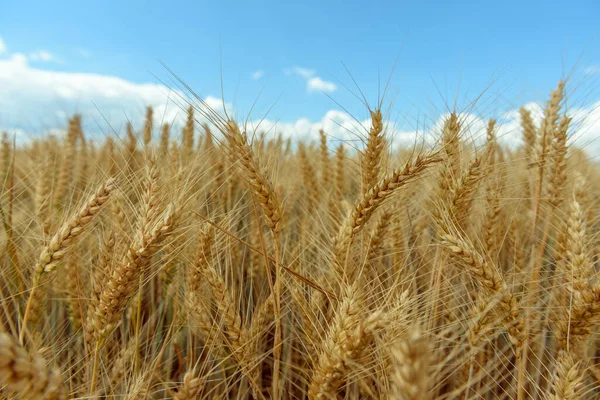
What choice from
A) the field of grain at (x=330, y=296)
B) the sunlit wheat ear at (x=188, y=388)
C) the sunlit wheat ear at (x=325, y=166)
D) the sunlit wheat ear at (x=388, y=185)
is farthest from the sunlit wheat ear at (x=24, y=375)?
the sunlit wheat ear at (x=325, y=166)

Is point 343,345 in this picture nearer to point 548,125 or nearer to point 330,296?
point 330,296

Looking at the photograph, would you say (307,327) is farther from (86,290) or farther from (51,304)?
(51,304)

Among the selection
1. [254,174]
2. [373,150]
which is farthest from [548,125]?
[254,174]

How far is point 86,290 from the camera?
2.03 meters

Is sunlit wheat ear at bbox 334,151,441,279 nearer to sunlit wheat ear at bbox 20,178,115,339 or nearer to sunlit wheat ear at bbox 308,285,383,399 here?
sunlit wheat ear at bbox 308,285,383,399

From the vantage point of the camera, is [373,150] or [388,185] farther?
[373,150]

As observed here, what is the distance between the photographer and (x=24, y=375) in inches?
30.7

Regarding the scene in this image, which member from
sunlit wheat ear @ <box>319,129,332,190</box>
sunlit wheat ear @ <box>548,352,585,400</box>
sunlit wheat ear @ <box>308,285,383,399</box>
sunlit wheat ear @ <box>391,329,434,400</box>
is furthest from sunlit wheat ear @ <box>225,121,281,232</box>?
sunlit wheat ear @ <box>319,129,332,190</box>

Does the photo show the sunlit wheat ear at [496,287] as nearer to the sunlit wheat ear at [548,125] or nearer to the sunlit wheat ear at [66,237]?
the sunlit wheat ear at [548,125]

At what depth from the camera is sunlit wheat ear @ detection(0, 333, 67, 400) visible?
2.44 feet

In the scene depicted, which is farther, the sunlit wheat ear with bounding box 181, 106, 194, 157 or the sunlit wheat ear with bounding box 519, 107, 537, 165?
the sunlit wheat ear with bounding box 181, 106, 194, 157

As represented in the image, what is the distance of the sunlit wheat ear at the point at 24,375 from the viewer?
74 centimetres

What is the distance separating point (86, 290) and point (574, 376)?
7.78 feet

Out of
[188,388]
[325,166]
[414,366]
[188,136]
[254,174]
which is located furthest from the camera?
[188,136]
